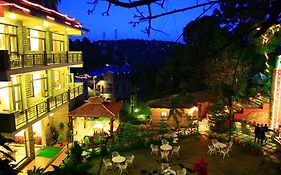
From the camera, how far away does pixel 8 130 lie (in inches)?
489

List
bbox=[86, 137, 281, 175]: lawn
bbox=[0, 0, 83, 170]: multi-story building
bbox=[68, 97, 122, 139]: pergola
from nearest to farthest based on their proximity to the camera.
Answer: bbox=[0, 0, 83, 170]: multi-story building, bbox=[86, 137, 281, 175]: lawn, bbox=[68, 97, 122, 139]: pergola

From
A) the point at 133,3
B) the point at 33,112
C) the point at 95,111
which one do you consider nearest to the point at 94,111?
the point at 95,111

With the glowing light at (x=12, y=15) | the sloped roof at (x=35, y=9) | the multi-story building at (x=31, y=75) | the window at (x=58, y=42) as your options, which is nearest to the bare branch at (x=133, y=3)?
the multi-story building at (x=31, y=75)

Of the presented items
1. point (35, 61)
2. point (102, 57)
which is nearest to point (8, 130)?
point (35, 61)

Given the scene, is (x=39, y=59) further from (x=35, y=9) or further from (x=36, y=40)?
(x=35, y=9)

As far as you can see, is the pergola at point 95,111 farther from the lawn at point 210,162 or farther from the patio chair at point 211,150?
the patio chair at point 211,150

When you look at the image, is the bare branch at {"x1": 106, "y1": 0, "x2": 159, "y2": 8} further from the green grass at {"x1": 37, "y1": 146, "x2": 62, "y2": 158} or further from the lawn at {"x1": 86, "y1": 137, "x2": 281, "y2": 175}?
the green grass at {"x1": 37, "y1": 146, "x2": 62, "y2": 158}

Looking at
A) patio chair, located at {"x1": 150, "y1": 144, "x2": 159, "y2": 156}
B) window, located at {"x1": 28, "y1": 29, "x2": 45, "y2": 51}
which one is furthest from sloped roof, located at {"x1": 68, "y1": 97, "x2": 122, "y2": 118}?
window, located at {"x1": 28, "y1": 29, "x2": 45, "y2": 51}

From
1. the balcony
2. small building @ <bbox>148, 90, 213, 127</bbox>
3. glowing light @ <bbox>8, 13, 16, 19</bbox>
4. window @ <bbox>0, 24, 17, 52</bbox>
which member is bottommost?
small building @ <bbox>148, 90, 213, 127</bbox>

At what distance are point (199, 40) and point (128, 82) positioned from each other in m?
22.2

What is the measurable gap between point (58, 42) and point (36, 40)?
3.90 meters

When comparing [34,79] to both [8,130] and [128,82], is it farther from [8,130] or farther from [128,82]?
[128,82]

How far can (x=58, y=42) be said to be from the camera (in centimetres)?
2172

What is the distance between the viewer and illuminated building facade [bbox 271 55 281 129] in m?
17.9
